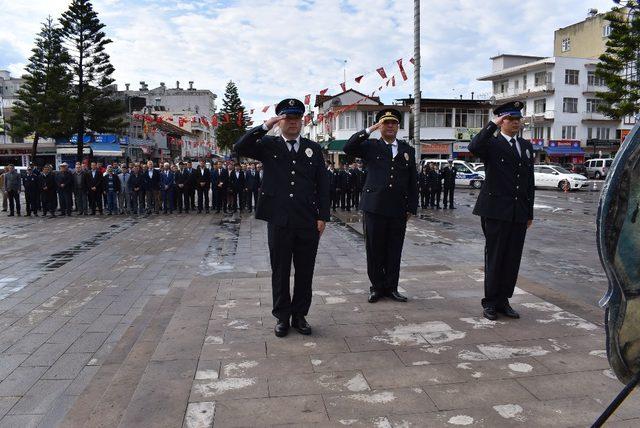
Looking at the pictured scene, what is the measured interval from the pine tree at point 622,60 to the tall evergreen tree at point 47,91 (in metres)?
31.5

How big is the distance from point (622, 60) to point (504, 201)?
71.1 feet

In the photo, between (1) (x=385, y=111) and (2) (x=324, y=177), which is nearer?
(2) (x=324, y=177)

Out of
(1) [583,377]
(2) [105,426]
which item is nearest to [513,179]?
(1) [583,377]

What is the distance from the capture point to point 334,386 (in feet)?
10.3

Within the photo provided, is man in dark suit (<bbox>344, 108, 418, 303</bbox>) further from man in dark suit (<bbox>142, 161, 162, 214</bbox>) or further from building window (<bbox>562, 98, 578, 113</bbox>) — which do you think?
building window (<bbox>562, 98, 578, 113</bbox>)

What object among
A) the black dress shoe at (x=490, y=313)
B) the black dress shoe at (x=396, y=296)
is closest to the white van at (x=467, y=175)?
the black dress shoe at (x=396, y=296)

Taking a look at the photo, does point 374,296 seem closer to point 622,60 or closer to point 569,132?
point 622,60

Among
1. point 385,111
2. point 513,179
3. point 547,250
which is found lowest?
point 547,250

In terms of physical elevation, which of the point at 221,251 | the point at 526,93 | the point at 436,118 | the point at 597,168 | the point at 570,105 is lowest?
the point at 221,251

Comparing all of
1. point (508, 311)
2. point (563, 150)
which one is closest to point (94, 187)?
point (508, 311)

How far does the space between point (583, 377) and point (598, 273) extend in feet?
16.5

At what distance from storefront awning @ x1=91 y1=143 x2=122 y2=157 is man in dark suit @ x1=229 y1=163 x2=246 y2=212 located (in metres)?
32.6

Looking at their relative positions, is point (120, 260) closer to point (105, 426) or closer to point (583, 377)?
point (105, 426)

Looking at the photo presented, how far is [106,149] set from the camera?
46.3 m
